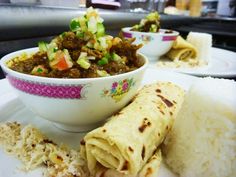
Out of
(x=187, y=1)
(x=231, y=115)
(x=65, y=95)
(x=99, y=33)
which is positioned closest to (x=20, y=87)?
(x=65, y=95)

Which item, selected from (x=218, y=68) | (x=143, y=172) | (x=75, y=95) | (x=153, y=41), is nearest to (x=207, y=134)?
(x=143, y=172)

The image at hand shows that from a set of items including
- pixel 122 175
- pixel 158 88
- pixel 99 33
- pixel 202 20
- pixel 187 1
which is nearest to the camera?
pixel 122 175

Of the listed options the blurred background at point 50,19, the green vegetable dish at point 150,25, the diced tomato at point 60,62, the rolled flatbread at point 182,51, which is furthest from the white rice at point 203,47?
the diced tomato at point 60,62

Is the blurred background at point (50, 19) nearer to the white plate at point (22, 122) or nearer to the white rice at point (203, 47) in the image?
the white plate at point (22, 122)

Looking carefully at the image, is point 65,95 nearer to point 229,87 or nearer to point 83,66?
point 83,66

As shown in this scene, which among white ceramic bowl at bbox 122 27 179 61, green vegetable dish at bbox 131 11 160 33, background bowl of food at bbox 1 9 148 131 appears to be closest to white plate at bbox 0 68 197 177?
background bowl of food at bbox 1 9 148 131
